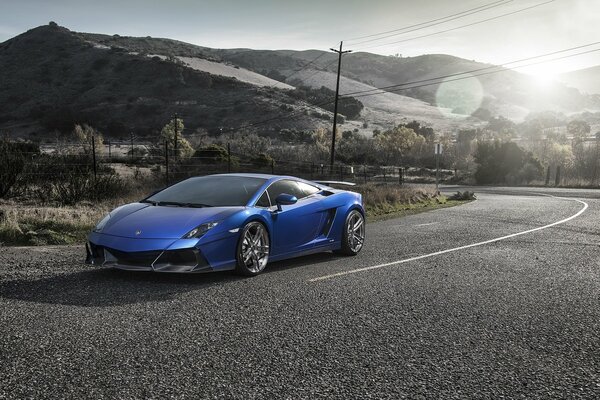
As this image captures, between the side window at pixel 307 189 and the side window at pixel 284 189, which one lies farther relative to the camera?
the side window at pixel 307 189

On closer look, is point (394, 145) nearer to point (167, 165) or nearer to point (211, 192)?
point (167, 165)

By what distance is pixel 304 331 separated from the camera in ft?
15.5

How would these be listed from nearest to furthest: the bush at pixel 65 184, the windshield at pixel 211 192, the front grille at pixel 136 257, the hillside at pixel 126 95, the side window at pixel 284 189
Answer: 1. the front grille at pixel 136 257
2. the windshield at pixel 211 192
3. the side window at pixel 284 189
4. the bush at pixel 65 184
5. the hillside at pixel 126 95

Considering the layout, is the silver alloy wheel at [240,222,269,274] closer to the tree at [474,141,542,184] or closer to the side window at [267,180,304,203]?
the side window at [267,180,304,203]

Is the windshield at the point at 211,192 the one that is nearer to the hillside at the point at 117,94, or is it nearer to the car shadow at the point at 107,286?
the car shadow at the point at 107,286

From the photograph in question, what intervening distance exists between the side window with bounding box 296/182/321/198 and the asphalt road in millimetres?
1063

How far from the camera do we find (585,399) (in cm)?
348

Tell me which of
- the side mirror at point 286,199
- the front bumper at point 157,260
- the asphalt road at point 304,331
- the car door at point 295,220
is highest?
the side mirror at point 286,199

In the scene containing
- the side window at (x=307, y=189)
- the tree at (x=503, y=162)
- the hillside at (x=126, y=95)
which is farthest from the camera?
the hillside at (x=126, y=95)

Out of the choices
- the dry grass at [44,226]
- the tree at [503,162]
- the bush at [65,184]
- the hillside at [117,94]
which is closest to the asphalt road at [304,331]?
the dry grass at [44,226]

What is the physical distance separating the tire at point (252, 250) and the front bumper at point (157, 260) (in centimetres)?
51

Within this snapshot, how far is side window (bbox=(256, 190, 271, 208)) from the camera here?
7.39 meters

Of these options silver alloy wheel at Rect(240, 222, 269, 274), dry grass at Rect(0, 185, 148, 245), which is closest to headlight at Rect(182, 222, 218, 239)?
silver alloy wheel at Rect(240, 222, 269, 274)

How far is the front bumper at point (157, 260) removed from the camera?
6.20m
